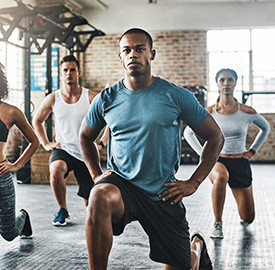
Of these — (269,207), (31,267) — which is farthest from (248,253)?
(269,207)

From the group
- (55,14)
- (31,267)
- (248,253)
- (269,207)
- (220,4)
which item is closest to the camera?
(31,267)

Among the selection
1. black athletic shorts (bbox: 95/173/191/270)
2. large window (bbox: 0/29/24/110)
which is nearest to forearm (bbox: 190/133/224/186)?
black athletic shorts (bbox: 95/173/191/270)

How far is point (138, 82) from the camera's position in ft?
6.07

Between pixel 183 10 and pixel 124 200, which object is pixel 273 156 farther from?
pixel 124 200

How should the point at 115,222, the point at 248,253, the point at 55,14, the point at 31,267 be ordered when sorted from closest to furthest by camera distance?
the point at 115,222 → the point at 31,267 → the point at 248,253 → the point at 55,14

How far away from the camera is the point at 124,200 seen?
5.70 ft

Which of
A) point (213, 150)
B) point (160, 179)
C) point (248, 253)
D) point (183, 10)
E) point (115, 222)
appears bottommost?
point (248, 253)

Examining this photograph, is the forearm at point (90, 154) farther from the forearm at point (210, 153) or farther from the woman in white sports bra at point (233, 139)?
the woman in white sports bra at point (233, 139)

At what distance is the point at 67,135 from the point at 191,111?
82.4 inches

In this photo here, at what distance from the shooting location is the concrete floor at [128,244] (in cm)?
262

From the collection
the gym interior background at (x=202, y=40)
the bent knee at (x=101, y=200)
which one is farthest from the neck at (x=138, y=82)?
the gym interior background at (x=202, y=40)

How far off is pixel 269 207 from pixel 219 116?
1566mm

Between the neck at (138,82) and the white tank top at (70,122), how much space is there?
1.91 m

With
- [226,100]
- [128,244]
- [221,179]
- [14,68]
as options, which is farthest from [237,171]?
[14,68]
